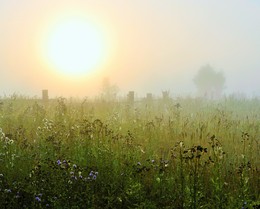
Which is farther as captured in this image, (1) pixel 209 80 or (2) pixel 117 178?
(1) pixel 209 80

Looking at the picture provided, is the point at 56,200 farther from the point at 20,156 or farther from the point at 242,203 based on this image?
the point at 242,203

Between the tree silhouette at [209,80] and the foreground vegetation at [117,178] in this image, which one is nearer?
the foreground vegetation at [117,178]

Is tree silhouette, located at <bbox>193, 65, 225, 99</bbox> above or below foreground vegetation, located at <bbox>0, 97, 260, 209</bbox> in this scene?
above

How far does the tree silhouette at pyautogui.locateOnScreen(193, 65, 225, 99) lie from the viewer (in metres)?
89.2

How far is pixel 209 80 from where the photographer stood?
8944cm

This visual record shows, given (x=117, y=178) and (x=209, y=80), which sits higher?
(x=209, y=80)

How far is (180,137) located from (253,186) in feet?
15.0

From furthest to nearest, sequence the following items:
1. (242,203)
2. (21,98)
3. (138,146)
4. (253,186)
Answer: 1. (21,98)
2. (138,146)
3. (253,186)
4. (242,203)

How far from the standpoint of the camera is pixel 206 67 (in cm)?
8944

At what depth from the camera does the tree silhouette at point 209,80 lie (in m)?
89.2

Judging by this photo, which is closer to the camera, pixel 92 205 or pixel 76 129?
pixel 92 205

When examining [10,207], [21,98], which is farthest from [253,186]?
[21,98]

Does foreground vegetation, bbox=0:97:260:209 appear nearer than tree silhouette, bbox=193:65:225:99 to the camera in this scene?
Yes

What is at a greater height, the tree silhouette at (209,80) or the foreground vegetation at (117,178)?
the tree silhouette at (209,80)
